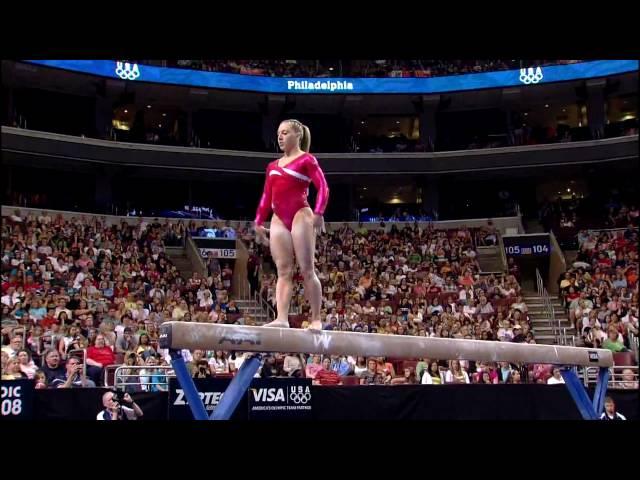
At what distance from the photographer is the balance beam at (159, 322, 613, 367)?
18.2 feet

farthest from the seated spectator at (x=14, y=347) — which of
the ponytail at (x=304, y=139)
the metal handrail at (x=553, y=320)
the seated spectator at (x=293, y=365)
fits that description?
the metal handrail at (x=553, y=320)

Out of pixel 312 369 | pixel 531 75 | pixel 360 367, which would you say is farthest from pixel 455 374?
pixel 531 75

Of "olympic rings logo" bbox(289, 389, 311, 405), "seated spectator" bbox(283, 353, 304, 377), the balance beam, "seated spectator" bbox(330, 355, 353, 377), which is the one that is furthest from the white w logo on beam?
"seated spectator" bbox(330, 355, 353, 377)

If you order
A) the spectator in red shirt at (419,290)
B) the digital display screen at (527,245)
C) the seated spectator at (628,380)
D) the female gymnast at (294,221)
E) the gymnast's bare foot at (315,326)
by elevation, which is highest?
the digital display screen at (527,245)

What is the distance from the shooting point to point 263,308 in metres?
18.8

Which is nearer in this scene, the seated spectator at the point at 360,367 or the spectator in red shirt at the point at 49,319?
the spectator in red shirt at the point at 49,319

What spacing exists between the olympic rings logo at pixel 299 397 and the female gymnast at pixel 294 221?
4446 millimetres

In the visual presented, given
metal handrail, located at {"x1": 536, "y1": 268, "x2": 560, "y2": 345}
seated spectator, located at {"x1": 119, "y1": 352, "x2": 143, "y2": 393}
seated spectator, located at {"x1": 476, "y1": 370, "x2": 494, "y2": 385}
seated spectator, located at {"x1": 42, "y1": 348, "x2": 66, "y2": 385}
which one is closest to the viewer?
seated spectator, located at {"x1": 42, "y1": 348, "x2": 66, "y2": 385}

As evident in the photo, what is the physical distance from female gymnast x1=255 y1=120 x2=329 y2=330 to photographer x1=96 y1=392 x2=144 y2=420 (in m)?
3.74

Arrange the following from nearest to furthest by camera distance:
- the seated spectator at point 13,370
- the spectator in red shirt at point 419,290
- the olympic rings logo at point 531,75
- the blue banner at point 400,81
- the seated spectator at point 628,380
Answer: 1. the seated spectator at point 13,370
2. the seated spectator at point 628,380
3. the spectator in red shirt at point 419,290
4. the blue banner at point 400,81
5. the olympic rings logo at point 531,75

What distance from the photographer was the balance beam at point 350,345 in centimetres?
555

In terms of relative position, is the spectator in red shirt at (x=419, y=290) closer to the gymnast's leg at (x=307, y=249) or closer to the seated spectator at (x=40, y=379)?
the seated spectator at (x=40, y=379)

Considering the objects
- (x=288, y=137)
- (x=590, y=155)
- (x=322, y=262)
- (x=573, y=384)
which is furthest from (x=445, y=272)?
(x=288, y=137)

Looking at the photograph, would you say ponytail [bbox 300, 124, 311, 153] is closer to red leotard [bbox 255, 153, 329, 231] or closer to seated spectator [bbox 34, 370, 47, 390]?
red leotard [bbox 255, 153, 329, 231]
